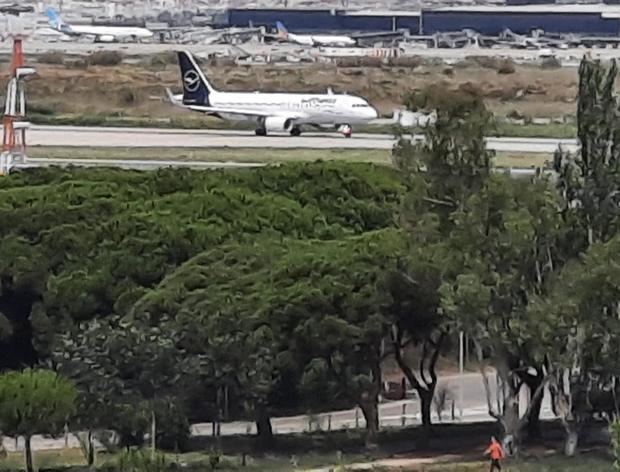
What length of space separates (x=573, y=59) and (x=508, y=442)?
107 meters

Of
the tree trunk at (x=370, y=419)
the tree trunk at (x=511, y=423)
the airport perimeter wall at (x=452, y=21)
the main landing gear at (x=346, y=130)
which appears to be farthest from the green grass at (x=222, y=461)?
the airport perimeter wall at (x=452, y=21)

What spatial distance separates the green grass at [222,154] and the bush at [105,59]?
57.7m

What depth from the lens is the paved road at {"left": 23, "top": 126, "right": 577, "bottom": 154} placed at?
2594 inches

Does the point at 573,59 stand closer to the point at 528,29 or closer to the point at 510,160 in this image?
the point at 528,29

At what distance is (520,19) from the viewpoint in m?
189

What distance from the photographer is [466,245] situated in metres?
28.7

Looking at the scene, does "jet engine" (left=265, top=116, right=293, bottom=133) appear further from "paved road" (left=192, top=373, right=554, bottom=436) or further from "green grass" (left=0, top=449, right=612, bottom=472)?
"green grass" (left=0, top=449, right=612, bottom=472)

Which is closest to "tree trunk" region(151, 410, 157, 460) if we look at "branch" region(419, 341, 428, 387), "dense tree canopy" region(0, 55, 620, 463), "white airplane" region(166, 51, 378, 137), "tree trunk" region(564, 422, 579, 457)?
"dense tree canopy" region(0, 55, 620, 463)

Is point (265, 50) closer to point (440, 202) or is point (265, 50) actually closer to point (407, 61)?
point (407, 61)

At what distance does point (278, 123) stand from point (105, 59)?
51.7m

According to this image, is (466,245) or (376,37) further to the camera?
(376,37)

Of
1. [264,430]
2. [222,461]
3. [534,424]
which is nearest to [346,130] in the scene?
[264,430]

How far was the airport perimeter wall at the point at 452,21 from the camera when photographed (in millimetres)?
184750

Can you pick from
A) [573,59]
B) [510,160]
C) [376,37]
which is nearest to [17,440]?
[510,160]
